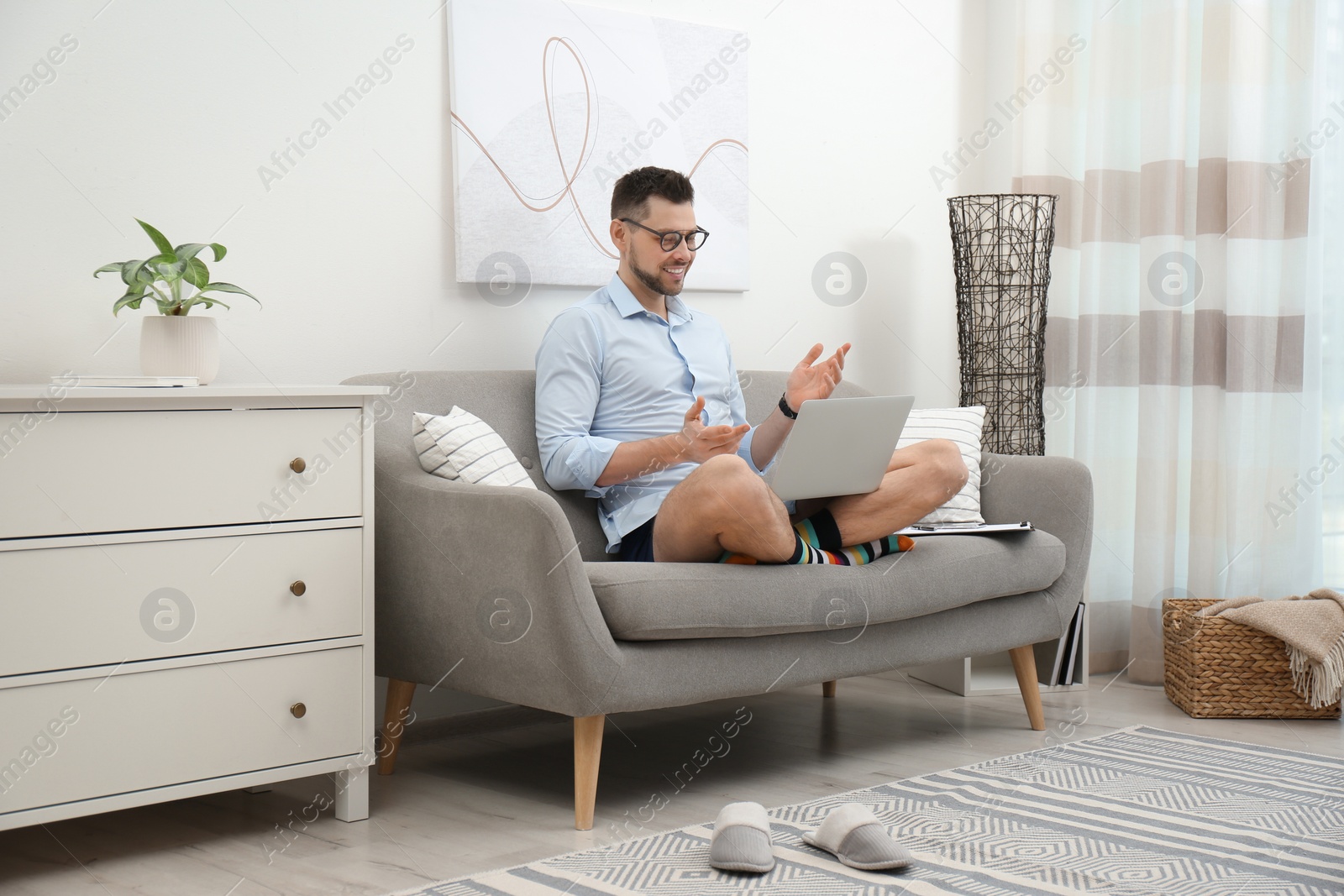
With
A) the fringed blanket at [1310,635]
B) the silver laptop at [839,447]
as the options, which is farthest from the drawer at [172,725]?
the fringed blanket at [1310,635]

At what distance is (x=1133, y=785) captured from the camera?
2430 millimetres

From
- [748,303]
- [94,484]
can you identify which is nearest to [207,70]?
[94,484]

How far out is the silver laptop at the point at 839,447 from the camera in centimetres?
227

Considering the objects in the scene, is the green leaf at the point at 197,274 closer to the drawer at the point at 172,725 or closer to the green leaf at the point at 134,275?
the green leaf at the point at 134,275

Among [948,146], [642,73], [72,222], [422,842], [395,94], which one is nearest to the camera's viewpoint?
[422,842]

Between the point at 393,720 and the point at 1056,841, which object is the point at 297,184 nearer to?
the point at 393,720

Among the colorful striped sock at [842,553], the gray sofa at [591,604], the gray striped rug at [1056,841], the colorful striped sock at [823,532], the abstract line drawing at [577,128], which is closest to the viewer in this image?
the gray striped rug at [1056,841]

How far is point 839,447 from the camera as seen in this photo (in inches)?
92.7

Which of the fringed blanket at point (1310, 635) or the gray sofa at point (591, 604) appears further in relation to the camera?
the fringed blanket at point (1310, 635)

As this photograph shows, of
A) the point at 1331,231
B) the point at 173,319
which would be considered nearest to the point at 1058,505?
the point at 1331,231

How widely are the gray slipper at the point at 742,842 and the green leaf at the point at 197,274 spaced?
1301mm

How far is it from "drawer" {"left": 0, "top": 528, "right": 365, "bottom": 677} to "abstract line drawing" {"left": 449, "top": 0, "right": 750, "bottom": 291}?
948mm

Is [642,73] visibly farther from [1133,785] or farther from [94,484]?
[1133,785]

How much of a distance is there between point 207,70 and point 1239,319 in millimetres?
2688
